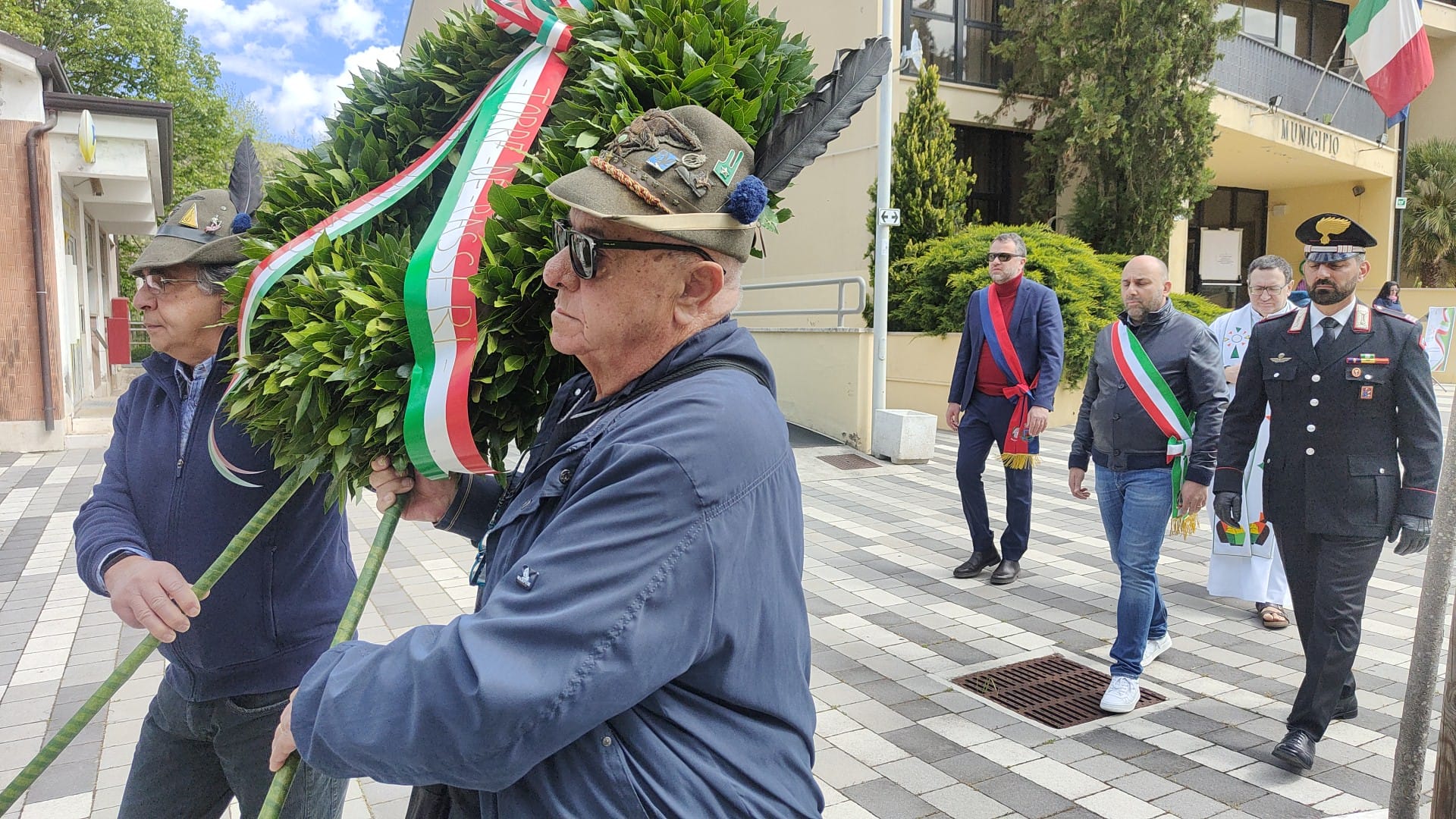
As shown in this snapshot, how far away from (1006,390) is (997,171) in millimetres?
12298

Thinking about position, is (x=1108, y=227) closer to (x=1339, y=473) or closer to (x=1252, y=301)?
(x=1252, y=301)

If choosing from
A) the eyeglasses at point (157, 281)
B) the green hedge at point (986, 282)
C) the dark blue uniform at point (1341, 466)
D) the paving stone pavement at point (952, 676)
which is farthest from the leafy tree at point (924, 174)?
the eyeglasses at point (157, 281)

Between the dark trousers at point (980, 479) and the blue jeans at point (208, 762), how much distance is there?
483cm

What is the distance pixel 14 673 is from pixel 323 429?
4241 millimetres

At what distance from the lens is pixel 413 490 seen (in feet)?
6.31

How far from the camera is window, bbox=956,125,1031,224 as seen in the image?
55.7 ft

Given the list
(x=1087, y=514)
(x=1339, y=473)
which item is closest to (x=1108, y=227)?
(x=1087, y=514)

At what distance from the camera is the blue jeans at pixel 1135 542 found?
4.38m

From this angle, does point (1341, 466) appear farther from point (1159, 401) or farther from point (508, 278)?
point (508, 278)

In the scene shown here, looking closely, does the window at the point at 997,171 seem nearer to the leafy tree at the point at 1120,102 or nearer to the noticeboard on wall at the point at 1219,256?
the leafy tree at the point at 1120,102

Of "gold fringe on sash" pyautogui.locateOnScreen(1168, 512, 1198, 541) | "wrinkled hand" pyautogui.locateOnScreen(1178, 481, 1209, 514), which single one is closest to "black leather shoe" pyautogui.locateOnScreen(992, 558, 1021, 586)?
"gold fringe on sash" pyautogui.locateOnScreen(1168, 512, 1198, 541)

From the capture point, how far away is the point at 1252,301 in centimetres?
632

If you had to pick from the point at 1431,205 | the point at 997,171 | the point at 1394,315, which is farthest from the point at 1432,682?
the point at 1431,205

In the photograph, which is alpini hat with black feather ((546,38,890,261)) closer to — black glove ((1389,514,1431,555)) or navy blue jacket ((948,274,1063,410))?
black glove ((1389,514,1431,555))
